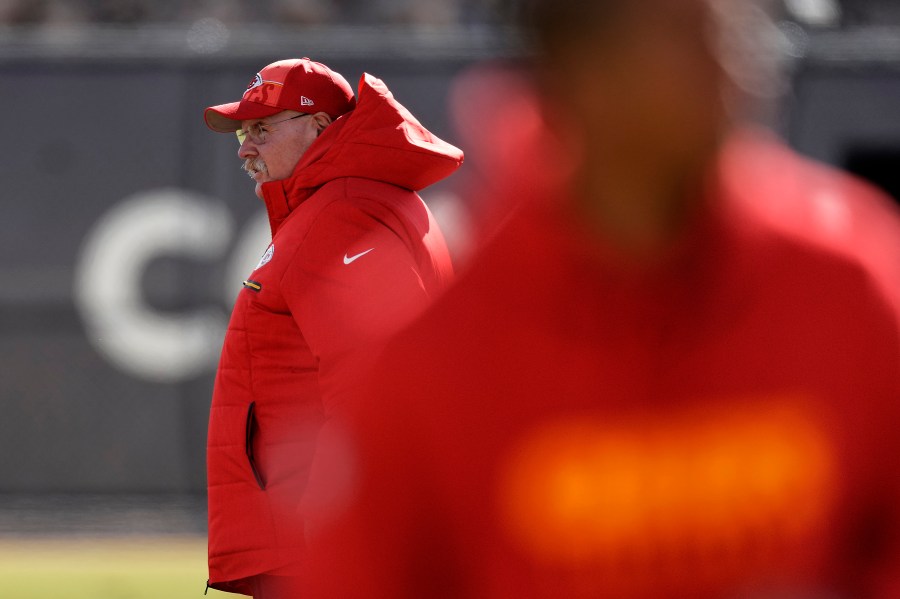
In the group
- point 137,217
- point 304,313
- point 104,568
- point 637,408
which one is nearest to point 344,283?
point 304,313

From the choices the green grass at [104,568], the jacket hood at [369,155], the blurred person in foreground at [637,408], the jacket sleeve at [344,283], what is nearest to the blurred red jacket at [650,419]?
the blurred person in foreground at [637,408]

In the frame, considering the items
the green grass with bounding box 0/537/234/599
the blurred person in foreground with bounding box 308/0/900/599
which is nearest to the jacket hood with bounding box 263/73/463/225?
the blurred person in foreground with bounding box 308/0/900/599

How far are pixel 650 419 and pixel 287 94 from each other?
251cm

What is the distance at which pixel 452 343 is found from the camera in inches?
41.3

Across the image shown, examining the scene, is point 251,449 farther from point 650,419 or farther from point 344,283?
point 650,419

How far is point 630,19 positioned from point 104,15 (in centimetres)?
779

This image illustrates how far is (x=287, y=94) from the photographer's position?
135 inches

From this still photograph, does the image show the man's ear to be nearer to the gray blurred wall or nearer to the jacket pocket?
the jacket pocket

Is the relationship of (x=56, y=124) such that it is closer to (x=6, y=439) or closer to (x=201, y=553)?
(x=6, y=439)

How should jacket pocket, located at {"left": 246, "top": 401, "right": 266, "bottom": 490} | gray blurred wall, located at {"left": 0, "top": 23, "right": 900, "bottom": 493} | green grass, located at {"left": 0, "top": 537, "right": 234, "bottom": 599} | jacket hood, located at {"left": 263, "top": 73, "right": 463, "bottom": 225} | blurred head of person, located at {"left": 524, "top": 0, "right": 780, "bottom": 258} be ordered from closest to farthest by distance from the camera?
blurred head of person, located at {"left": 524, "top": 0, "right": 780, "bottom": 258}, jacket pocket, located at {"left": 246, "top": 401, "right": 266, "bottom": 490}, jacket hood, located at {"left": 263, "top": 73, "right": 463, "bottom": 225}, green grass, located at {"left": 0, "top": 537, "right": 234, "bottom": 599}, gray blurred wall, located at {"left": 0, "top": 23, "right": 900, "bottom": 493}

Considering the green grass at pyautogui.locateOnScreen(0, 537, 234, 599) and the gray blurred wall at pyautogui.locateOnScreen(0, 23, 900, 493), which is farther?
the gray blurred wall at pyautogui.locateOnScreen(0, 23, 900, 493)

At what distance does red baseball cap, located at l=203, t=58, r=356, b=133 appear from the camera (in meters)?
3.43

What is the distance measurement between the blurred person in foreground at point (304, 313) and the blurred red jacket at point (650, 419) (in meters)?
1.75

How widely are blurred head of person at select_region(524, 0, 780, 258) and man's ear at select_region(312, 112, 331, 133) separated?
2.54m
